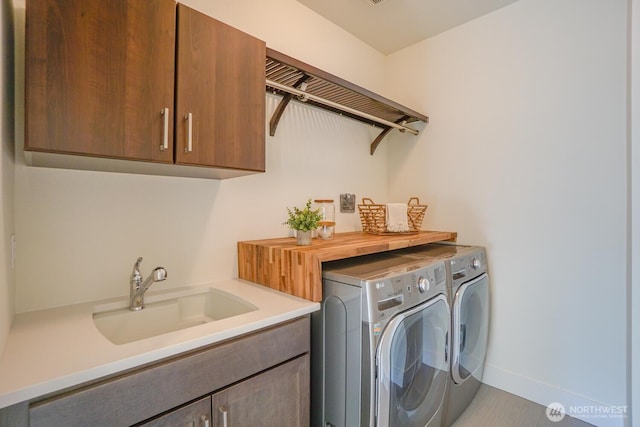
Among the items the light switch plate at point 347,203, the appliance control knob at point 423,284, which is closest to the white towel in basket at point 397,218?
the light switch plate at point 347,203

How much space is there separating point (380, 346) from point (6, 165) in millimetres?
1448

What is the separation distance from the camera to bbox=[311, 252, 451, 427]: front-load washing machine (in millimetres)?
1202

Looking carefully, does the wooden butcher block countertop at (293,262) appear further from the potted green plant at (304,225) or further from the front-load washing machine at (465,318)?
the front-load washing machine at (465,318)

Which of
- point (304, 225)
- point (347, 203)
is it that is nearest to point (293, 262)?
point (304, 225)

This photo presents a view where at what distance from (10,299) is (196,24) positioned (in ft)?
3.93

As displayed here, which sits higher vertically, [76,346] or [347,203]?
[347,203]

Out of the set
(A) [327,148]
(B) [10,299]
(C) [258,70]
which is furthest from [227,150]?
(A) [327,148]

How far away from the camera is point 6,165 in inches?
37.0

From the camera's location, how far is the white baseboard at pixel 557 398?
172 centimetres

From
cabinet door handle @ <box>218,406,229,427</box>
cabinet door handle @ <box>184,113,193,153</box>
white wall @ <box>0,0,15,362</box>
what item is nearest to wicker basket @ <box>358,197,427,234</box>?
cabinet door handle @ <box>184,113,193,153</box>

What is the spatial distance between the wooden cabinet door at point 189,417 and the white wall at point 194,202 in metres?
0.70

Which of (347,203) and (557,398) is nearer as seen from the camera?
(557,398)

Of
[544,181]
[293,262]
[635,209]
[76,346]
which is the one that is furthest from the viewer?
[544,181]

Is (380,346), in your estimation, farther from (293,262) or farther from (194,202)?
(194,202)
